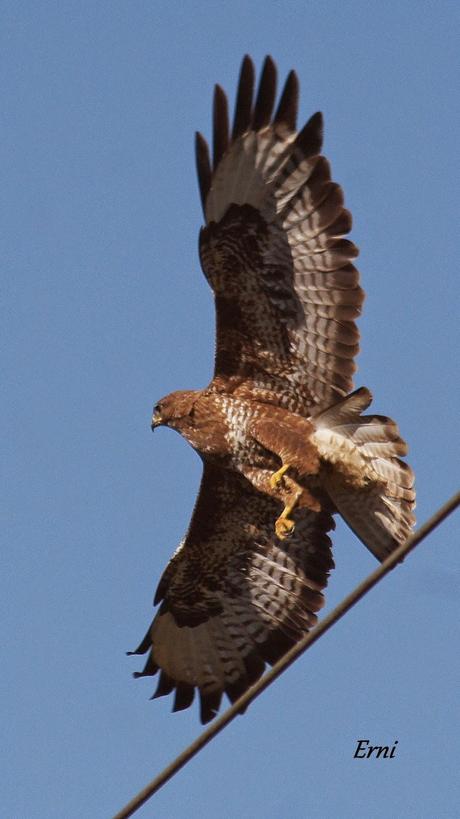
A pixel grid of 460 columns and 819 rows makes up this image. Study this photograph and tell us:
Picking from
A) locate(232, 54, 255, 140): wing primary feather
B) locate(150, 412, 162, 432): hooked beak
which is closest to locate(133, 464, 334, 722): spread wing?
locate(150, 412, 162, 432): hooked beak

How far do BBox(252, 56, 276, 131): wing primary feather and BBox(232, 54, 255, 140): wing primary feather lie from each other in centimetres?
5

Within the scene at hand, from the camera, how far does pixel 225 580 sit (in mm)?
10102

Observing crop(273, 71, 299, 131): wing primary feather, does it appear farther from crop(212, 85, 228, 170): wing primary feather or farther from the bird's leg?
the bird's leg

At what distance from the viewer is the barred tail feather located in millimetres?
8273

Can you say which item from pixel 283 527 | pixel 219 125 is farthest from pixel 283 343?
pixel 219 125

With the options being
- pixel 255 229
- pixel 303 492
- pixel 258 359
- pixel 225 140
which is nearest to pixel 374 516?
pixel 303 492

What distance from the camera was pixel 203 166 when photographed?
8.61 meters

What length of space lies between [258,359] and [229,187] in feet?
3.85

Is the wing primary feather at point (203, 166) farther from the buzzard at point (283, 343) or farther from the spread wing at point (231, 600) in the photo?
the spread wing at point (231, 600)

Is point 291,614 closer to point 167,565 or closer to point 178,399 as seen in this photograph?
point 167,565

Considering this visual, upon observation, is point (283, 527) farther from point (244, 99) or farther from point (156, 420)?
point (244, 99)

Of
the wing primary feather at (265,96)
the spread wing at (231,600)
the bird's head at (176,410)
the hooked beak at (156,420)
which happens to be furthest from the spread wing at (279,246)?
the spread wing at (231,600)

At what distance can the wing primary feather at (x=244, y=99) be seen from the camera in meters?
8.38

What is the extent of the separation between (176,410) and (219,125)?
1.95 m
